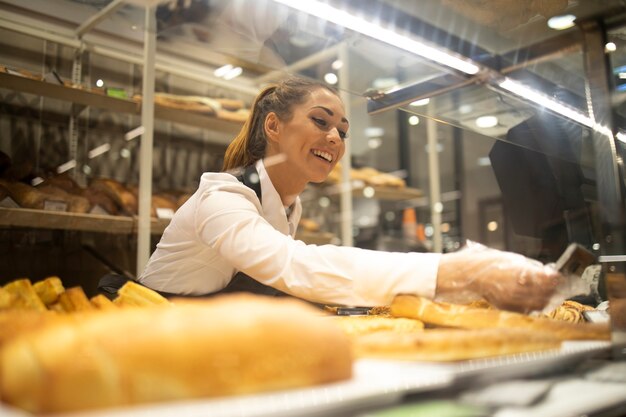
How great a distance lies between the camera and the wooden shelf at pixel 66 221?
0.80m

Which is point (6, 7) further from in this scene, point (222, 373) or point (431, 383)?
point (431, 383)

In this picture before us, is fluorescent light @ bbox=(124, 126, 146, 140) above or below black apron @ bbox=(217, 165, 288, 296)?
above

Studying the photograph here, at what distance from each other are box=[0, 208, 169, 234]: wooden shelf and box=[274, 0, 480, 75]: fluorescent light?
1.78 feet

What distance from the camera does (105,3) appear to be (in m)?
1.25

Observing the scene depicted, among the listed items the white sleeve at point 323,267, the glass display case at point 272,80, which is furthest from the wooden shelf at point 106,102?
the white sleeve at point 323,267

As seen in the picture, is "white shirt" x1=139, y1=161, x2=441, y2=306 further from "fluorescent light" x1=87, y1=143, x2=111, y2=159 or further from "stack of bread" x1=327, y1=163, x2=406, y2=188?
"stack of bread" x1=327, y1=163, x2=406, y2=188

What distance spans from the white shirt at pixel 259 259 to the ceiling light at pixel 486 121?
28.1 inches

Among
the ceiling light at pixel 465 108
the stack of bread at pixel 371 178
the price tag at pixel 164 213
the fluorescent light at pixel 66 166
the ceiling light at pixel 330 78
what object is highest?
the stack of bread at pixel 371 178

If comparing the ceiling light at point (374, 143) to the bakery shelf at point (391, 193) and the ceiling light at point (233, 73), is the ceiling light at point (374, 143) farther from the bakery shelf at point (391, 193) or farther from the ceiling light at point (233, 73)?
the ceiling light at point (233, 73)

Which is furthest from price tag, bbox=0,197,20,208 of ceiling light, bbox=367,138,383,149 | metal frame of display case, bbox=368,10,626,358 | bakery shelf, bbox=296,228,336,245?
ceiling light, bbox=367,138,383,149

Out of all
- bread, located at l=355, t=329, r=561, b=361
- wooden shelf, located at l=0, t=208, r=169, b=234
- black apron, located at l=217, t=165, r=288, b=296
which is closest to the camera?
bread, located at l=355, t=329, r=561, b=361

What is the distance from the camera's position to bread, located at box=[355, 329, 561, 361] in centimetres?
66

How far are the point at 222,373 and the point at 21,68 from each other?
30.1 inches

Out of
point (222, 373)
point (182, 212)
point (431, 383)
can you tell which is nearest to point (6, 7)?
point (182, 212)
